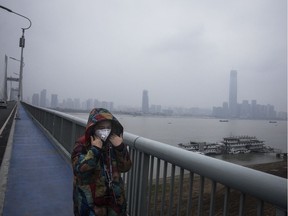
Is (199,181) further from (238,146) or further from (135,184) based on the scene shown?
(238,146)

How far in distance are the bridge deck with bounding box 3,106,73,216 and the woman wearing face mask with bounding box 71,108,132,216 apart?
4.97ft

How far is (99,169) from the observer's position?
→ 2.13 m

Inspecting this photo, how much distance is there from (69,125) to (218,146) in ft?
175

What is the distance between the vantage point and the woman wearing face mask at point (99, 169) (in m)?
2.07

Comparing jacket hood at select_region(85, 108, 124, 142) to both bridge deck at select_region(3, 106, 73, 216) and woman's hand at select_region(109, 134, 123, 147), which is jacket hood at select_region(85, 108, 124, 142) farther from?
bridge deck at select_region(3, 106, 73, 216)

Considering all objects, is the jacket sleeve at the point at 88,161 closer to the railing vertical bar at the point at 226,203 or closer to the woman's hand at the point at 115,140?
the woman's hand at the point at 115,140

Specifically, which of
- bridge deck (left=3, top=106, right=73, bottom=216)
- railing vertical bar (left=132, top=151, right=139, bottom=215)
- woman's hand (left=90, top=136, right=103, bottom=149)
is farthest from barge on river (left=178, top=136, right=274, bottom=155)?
woman's hand (left=90, top=136, right=103, bottom=149)

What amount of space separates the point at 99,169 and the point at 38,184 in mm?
2860

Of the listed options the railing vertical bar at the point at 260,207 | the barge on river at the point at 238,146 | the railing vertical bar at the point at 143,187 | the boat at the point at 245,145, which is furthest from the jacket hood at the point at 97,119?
the boat at the point at 245,145

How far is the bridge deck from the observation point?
352 centimetres

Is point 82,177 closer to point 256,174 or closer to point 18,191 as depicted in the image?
point 256,174

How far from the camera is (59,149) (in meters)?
6.93

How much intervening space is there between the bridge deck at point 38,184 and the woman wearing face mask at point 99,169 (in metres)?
1.51

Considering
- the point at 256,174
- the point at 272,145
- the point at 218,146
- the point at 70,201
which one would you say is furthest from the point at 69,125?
the point at 272,145
